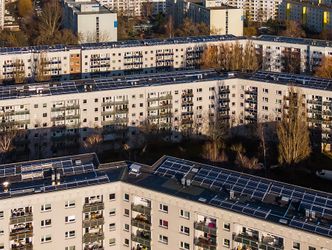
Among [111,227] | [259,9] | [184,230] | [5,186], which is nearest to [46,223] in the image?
[5,186]

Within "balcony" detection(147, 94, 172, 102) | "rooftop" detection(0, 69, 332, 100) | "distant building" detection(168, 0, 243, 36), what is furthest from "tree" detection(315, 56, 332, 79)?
"distant building" detection(168, 0, 243, 36)

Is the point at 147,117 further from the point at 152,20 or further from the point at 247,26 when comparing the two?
the point at 152,20

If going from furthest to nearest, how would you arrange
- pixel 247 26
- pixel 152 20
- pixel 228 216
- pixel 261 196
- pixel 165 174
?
pixel 152 20 → pixel 247 26 → pixel 165 174 → pixel 261 196 → pixel 228 216

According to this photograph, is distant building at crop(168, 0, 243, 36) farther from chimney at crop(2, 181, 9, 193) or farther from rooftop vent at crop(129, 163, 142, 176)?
chimney at crop(2, 181, 9, 193)

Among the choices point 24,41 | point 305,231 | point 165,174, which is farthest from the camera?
point 24,41

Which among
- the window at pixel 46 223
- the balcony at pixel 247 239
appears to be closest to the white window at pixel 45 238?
the window at pixel 46 223

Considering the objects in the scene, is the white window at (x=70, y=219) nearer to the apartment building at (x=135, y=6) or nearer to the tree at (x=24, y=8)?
the apartment building at (x=135, y=6)

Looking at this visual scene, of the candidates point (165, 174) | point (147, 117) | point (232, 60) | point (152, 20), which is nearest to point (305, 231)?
point (165, 174)
